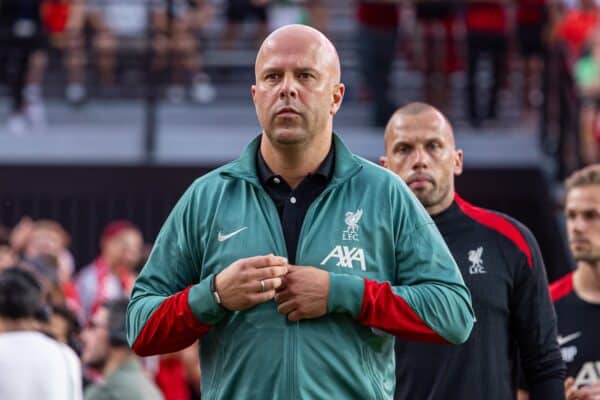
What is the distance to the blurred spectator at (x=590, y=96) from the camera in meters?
14.4

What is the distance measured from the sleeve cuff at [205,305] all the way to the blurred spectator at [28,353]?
103 inches

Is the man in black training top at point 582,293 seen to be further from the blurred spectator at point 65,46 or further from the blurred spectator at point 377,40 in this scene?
the blurred spectator at point 65,46

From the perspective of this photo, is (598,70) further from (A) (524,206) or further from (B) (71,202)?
(B) (71,202)

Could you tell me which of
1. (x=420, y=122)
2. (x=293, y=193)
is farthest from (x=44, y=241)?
(x=293, y=193)

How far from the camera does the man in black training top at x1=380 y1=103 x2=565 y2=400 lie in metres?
6.13

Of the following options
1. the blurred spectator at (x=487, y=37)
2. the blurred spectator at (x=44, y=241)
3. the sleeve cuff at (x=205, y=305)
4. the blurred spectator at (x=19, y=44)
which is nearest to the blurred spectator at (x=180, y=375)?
the blurred spectator at (x=44, y=241)

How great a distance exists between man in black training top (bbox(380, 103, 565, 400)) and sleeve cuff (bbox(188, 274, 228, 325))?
180 centimetres

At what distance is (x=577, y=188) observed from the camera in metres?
7.71

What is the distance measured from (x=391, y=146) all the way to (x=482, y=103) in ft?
34.5

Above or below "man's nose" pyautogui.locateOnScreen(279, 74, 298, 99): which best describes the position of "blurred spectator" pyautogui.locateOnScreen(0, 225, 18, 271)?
below

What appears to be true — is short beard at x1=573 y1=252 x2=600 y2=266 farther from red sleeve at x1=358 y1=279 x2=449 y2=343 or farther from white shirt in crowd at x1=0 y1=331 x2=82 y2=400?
red sleeve at x1=358 y1=279 x2=449 y2=343

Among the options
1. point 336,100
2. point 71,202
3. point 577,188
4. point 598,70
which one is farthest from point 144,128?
point 336,100

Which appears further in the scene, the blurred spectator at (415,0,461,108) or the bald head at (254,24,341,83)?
the blurred spectator at (415,0,461,108)

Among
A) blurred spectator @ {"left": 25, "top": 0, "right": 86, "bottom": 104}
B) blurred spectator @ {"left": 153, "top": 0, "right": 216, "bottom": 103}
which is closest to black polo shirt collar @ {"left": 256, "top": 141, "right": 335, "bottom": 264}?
blurred spectator @ {"left": 153, "top": 0, "right": 216, "bottom": 103}
